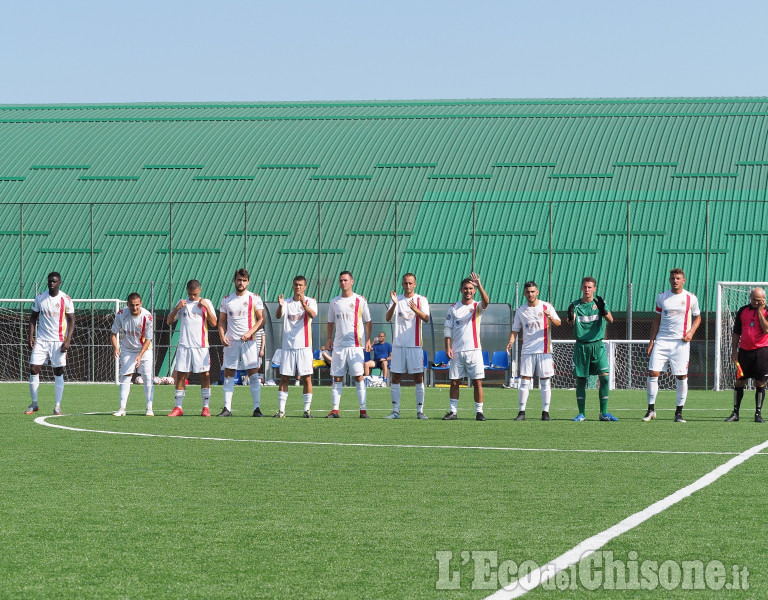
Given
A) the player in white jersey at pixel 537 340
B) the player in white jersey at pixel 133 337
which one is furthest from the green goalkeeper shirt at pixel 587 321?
the player in white jersey at pixel 133 337

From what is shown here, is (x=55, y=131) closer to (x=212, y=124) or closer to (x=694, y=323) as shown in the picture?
(x=212, y=124)

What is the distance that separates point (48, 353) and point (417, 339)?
18.9 feet

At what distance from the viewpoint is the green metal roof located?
3891cm

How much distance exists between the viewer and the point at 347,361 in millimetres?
17234

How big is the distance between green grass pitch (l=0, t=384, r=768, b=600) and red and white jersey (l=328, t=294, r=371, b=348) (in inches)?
109

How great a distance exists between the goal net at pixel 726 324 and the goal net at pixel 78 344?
1797 cm

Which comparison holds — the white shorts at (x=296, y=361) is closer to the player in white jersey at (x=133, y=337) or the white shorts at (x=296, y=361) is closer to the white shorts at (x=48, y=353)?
the player in white jersey at (x=133, y=337)

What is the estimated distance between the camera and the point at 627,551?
6.25 metres

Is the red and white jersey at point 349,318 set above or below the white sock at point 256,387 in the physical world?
above

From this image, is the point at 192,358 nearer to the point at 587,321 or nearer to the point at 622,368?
the point at 587,321

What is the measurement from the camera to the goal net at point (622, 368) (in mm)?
33750

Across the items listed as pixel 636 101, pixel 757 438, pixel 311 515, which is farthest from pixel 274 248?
pixel 311 515

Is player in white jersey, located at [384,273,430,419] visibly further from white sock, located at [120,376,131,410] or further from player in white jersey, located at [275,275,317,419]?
white sock, located at [120,376,131,410]

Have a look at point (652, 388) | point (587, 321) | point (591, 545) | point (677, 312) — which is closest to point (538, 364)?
point (587, 321)
